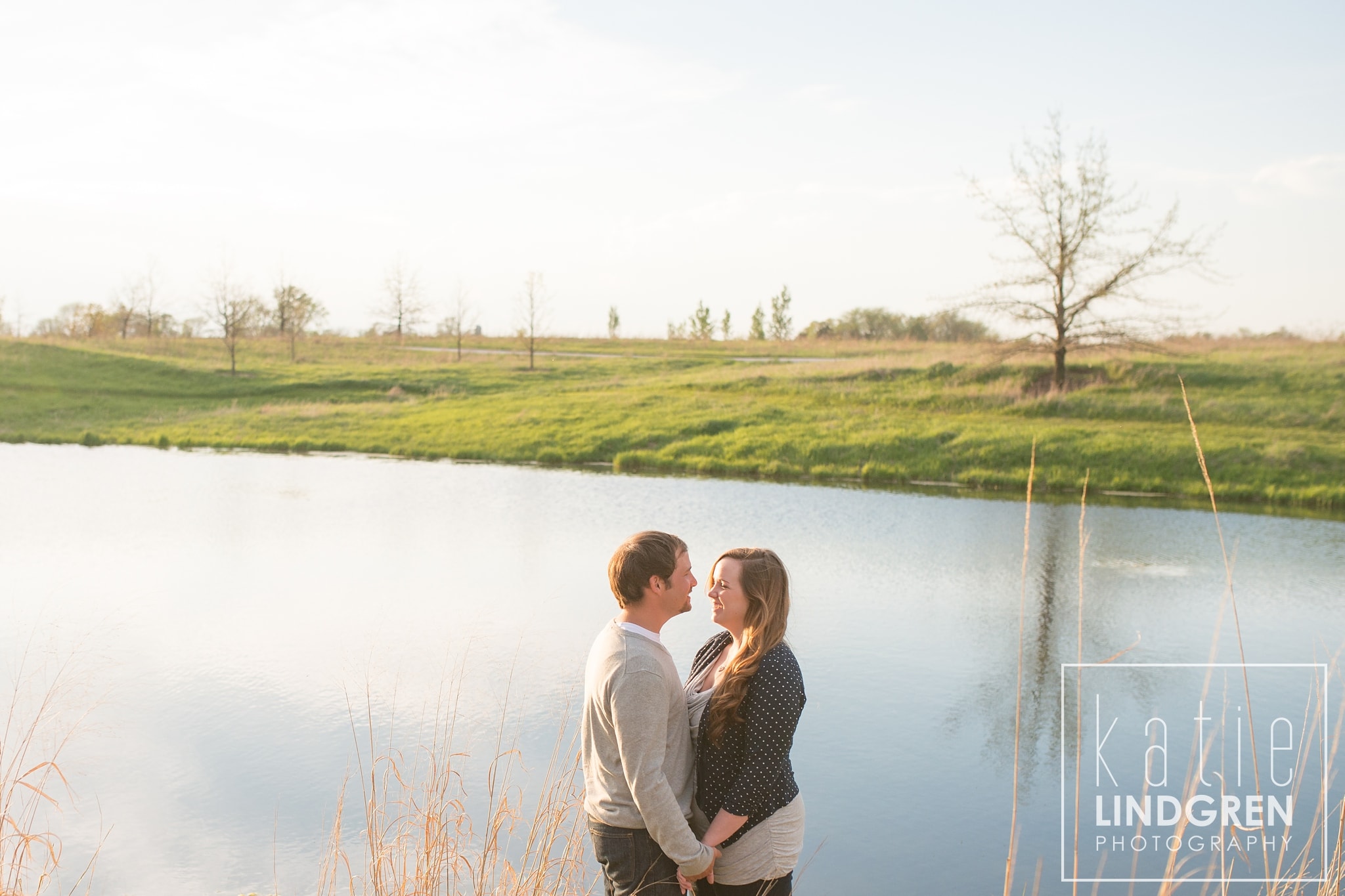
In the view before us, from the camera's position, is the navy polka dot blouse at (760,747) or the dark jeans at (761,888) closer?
the navy polka dot blouse at (760,747)

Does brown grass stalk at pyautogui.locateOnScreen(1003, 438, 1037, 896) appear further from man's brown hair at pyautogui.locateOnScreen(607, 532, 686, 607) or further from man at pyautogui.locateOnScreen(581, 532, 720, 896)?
man's brown hair at pyautogui.locateOnScreen(607, 532, 686, 607)

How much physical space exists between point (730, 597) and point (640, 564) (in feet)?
1.16

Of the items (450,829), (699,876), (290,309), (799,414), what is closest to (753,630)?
(699,876)

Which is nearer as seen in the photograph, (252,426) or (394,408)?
(252,426)

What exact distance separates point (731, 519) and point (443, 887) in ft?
36.0

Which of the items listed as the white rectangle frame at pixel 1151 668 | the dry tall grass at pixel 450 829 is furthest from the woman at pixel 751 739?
the white rectangle frame at pixel 1151 668

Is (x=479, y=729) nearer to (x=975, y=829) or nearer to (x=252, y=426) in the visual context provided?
(x=975, y=829)

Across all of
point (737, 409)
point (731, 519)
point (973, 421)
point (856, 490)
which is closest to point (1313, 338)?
point (973, 421)

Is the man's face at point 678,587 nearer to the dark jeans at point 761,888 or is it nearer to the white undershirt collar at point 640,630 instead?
the white undershirt collar at point 640,630

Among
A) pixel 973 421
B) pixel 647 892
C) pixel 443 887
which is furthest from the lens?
pixel 973 421

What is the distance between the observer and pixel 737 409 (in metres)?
26.7

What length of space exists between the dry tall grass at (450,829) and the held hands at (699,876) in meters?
0.47

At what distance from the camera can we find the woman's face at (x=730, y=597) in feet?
10.8

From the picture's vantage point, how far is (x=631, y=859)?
10.8 feet
